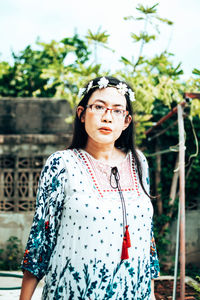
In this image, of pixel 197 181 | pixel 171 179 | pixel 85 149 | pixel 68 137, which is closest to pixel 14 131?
pixel 68 137

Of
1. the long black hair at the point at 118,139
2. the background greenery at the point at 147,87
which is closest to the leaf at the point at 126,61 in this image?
the background greenery at the point at 147,87

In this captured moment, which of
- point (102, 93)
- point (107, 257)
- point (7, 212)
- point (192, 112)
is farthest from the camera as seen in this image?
point (7, 212)

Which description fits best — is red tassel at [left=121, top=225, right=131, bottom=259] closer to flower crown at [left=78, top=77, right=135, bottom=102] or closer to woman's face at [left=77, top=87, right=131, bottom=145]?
woman's face at [left=77, top=87, right=131, bottom=145]

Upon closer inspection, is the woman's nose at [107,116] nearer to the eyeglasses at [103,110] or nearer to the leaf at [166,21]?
the eyeglasses at [103,110]

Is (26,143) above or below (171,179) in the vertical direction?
above

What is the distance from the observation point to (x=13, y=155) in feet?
17.6

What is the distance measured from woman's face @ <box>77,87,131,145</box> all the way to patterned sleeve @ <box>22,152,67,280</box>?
0.77 ft

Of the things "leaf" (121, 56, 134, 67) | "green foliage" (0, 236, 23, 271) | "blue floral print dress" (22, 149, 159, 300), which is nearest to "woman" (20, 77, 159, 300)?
"blue floral print dress" (22, 149, 159, 300)

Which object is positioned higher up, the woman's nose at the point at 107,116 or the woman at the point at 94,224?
the woman's nose at the point at 107,116

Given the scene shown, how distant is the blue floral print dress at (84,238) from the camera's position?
4.85 ft

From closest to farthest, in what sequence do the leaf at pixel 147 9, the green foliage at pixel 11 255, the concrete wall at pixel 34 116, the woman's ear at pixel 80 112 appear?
1. the woman's ear at pixel 80 112
2. the leaf at pixel 147 9
3. the green foliage at pixel 11 255
4. the concrete wall at pixel 34 116

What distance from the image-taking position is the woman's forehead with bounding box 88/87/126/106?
1.65 metres

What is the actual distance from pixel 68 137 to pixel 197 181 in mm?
2080

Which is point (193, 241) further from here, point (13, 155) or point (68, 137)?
point (13, 155)
